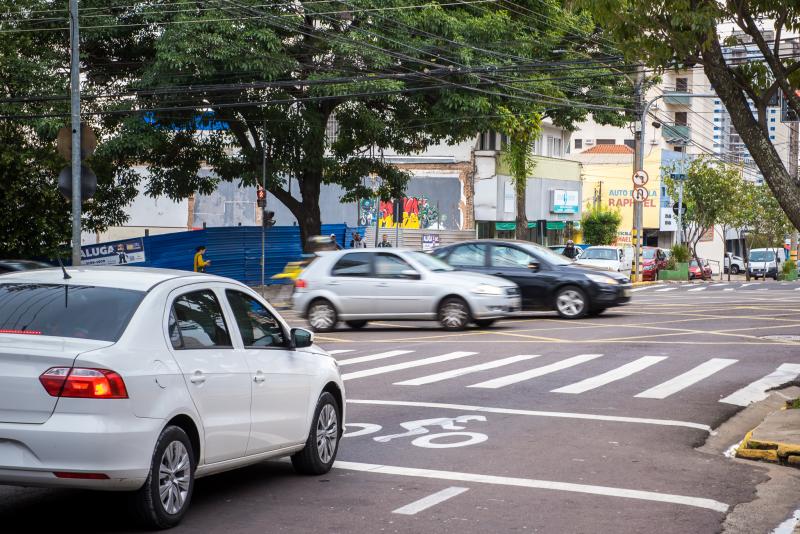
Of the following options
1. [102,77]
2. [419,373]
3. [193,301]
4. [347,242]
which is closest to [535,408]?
[419,373]

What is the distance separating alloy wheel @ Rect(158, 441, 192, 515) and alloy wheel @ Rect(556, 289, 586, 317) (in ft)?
63.6

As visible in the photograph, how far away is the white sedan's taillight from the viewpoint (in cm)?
661

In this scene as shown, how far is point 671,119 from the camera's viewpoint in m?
92.9

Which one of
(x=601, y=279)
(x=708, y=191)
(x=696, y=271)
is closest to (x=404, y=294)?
(x=601, y=279)

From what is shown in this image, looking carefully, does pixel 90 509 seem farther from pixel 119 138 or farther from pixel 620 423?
pixel 119 138

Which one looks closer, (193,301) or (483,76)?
(193,301)

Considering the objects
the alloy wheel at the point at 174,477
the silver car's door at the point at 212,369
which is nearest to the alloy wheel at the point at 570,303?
the silver car's door at the point at 212,369

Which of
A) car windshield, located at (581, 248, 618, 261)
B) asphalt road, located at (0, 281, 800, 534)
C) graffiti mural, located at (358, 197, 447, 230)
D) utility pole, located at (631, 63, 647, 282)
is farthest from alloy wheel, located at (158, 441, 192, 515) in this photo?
graffiti mural, located at (358, 197, 447, 230)

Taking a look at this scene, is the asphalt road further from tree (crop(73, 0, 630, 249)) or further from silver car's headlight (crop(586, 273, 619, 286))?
tree (crop(73, 0, 630, 249))

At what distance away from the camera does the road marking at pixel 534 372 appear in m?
15.3

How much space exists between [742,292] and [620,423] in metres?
28.1

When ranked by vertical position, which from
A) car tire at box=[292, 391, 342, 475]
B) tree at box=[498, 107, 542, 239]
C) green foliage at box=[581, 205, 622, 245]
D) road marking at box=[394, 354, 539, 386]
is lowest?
road marking at box=[394, 354, 539, 386]

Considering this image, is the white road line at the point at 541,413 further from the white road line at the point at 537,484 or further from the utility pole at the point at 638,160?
the utility pole at the point at 638,160

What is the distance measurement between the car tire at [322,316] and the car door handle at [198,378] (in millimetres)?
16188
